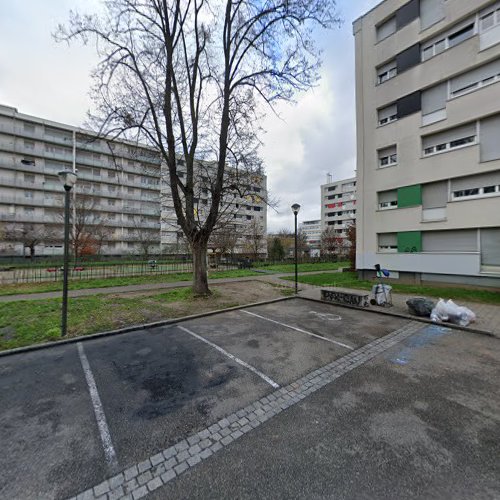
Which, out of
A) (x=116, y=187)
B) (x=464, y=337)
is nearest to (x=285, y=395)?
(x=464, y=337)

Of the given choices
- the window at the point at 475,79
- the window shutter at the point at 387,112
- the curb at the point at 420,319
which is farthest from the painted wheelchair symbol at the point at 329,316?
the window shutter at the point at 387,112

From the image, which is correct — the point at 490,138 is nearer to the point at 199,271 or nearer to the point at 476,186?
the point at 476,186

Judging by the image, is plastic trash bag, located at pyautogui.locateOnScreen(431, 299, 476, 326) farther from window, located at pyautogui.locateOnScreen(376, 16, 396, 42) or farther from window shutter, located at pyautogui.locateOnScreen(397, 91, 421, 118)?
window, located at pyautogui.locateOnScreen(376, 16, 396, 42)

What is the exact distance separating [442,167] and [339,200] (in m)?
55.7

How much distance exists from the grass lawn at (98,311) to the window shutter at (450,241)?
28.4 ft

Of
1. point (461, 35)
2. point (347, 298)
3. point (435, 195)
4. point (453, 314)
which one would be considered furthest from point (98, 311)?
point (461, 35)

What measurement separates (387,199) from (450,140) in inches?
157

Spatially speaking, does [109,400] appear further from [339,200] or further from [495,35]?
[339,200]

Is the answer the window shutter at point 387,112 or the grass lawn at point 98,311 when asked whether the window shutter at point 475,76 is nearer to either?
the window shutter at point 387,112

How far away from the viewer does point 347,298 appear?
866 centimetres

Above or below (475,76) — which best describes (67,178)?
below

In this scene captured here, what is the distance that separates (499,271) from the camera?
428 inches

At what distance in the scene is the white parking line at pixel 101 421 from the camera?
2.31m

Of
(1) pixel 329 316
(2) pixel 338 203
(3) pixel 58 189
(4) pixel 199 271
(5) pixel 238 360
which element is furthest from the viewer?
(2) pixel 338 203
